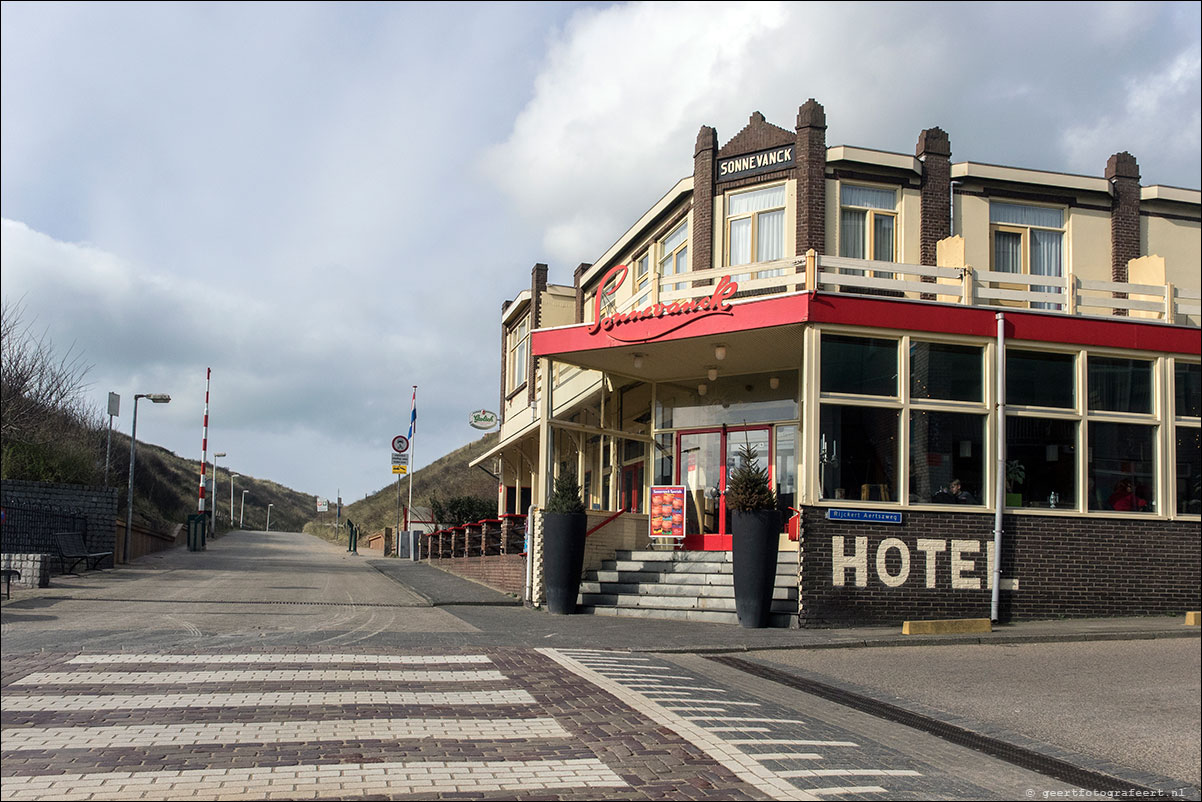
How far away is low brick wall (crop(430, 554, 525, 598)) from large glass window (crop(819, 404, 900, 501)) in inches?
254

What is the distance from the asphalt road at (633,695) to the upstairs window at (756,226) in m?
7.35

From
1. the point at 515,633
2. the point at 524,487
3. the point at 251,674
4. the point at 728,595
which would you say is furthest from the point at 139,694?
the point at 524,487

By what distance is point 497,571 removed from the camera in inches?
826

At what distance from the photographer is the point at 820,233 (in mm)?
17781

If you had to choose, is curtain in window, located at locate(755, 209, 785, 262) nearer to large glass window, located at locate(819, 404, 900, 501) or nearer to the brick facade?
large glass window, located at locate(819, 404, 900, 501)

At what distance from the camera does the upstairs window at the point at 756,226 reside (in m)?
18.4

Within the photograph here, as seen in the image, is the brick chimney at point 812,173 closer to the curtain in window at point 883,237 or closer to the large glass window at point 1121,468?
the curtain in window at point 883,237

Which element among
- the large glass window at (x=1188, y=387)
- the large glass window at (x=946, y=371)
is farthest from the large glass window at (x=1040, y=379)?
the large glass window at (x=1188, y=387)

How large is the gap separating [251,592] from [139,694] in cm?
1028

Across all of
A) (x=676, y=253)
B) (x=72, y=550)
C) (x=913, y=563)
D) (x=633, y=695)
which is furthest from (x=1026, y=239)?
(x=72, y=550)

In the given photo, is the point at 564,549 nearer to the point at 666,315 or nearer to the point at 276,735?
the point at 666,315

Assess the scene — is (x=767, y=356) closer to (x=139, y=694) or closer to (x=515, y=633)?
(x=515, y=633)

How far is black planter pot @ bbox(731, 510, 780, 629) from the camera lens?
45.3ft

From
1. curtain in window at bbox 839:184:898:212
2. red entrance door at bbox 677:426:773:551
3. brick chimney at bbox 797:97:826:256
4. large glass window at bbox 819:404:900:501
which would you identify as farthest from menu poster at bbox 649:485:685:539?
curtain in window at bbox 839:184:898:212
